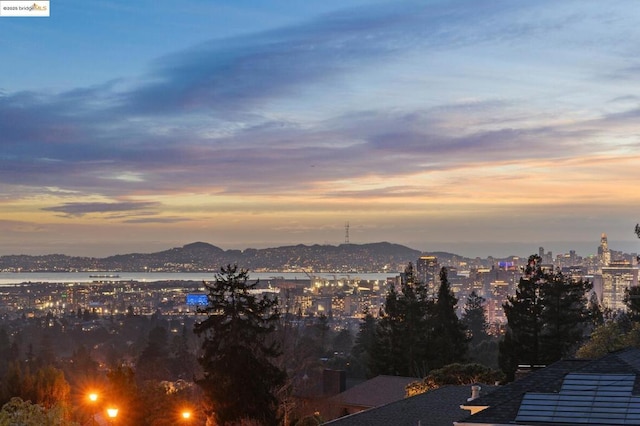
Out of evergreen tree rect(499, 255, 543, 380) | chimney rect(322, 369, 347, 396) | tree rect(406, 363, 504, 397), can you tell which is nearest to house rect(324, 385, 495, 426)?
tree rect(406, 363, 504, 397)

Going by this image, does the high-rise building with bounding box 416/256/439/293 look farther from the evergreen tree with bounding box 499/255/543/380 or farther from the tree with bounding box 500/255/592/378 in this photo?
the tree with bounding box 500/255/592/378

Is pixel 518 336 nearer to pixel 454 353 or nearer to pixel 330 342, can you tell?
pixel 454 353

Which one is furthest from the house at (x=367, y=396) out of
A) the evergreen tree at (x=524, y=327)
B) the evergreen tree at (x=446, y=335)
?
the evergreen tree at (x=446, y=335)

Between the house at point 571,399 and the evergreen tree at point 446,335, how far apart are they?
39.2m

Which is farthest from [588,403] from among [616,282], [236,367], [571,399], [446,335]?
[616,282]

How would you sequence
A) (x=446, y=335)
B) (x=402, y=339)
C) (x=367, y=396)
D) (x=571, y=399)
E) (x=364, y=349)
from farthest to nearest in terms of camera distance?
(x=364, y=349) < (x=402, y=339) < (x=446, y=335) < (x=367, y=396) < (x=571, y=399)

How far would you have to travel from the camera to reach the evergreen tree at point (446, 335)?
58875 mm

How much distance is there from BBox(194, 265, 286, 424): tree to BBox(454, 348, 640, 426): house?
39.7 ft

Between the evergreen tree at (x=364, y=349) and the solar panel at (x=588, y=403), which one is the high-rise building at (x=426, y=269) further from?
the solar panel at (x=588, y=403)

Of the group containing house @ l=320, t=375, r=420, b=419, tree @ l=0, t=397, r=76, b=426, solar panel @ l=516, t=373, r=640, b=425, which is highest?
solar panel @ l=516, t=373, r=640, b=425

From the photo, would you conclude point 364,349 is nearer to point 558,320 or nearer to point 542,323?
point 542,323

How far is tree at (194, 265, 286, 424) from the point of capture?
30.5m

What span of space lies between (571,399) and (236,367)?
14560 millimetres

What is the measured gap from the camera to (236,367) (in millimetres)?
30484
